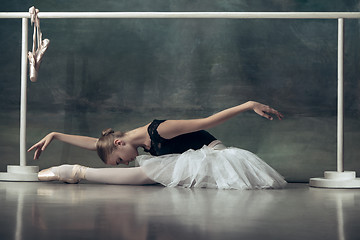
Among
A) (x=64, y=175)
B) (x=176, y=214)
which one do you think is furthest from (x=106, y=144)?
(x=176, y=214)

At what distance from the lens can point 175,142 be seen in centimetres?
306

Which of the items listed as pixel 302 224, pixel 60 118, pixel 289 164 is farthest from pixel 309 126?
pixel 302 224

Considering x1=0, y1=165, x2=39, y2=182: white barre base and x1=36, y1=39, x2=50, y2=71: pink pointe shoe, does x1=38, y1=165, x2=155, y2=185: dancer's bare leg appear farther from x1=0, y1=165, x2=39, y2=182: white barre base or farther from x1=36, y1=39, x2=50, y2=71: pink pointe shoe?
x1=36, y1=39, x2=50, y2=71: pink pointe shoe

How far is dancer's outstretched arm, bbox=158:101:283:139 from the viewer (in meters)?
2.81

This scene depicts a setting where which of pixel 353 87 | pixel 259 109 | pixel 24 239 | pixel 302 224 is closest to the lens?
pixel 24 239

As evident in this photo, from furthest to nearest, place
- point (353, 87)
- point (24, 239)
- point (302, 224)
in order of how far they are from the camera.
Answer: point (353, 87) < point (302, 224) < point (24, 239)

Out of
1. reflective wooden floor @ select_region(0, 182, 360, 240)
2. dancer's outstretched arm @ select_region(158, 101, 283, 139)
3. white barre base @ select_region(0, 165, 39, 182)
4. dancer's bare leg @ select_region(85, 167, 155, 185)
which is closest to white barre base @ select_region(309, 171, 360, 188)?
reflective wooden floor @ select_region(0, 182, 360, 240)

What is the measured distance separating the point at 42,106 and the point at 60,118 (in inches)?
6.1

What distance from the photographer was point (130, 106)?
11.9ft

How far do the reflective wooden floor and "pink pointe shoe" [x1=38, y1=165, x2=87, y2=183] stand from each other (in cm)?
30

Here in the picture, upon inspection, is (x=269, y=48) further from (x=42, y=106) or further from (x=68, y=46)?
(x=42, y=106)

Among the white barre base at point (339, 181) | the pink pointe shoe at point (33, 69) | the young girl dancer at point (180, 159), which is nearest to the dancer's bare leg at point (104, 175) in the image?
the young girl dancer at point (180, 159)

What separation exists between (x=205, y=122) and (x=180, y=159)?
0.24m

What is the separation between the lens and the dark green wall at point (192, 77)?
354 cm
